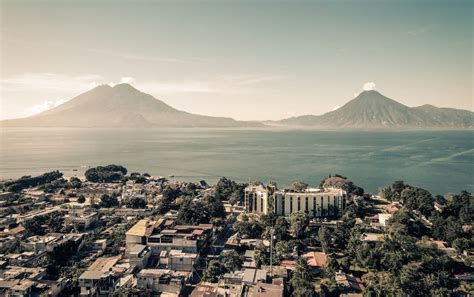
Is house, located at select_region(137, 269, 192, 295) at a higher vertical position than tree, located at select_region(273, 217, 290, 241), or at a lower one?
lower

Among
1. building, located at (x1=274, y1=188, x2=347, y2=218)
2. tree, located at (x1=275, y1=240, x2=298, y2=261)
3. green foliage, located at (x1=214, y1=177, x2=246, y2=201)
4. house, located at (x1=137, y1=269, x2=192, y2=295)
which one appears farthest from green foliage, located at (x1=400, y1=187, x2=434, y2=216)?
house, located at (x1=137, y1=269, x2=192, y2=295)

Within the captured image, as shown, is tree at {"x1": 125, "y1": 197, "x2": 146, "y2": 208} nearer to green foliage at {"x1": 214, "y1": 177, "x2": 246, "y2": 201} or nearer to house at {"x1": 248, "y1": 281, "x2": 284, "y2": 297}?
green foliage at {"x1": 214, "y1": 177, "x2": 246, "y2": 201}

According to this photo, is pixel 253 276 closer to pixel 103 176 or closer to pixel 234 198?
pixel 234 198

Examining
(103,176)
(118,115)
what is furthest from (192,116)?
(103,176)

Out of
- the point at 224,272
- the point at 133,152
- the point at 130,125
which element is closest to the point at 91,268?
the point at 224,272

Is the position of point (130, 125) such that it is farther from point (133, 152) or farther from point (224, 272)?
point (224, 272)

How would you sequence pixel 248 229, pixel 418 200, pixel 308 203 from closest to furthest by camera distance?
pixel 248 229, pixel 308 203, pixel 418 200
